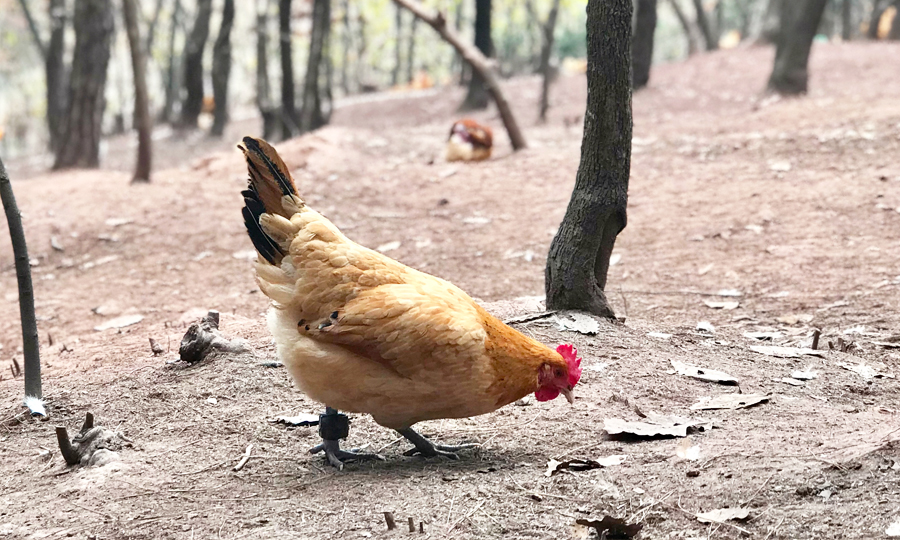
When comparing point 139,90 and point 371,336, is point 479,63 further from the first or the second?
point 371,336

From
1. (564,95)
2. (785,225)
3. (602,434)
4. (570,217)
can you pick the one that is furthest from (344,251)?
(564,95)

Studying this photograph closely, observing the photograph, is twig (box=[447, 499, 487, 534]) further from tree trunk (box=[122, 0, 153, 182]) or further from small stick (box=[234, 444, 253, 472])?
tree trunk (box=[122, 0, 153, 182])

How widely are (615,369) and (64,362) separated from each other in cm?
329

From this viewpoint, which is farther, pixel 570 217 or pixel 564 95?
pixel 564 95

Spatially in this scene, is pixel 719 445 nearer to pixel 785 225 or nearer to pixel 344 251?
pixel 344 251

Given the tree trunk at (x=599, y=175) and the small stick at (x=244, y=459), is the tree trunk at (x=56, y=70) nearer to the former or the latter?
the tree trunk at (x=599, y=175)

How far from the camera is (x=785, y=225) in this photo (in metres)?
7.19

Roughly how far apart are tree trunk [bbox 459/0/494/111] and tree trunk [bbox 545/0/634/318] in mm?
11179

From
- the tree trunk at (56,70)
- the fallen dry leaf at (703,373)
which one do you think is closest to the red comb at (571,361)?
the fallen dry leaf at (703,373)

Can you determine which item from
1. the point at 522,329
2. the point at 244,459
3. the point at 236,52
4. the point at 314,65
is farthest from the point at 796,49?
the point at 236,52

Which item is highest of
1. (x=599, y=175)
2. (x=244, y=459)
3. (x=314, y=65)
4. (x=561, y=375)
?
(x=314, y=65)

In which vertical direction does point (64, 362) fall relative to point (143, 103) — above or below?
below

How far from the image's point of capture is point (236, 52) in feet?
108

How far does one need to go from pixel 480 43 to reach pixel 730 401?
12.9m
